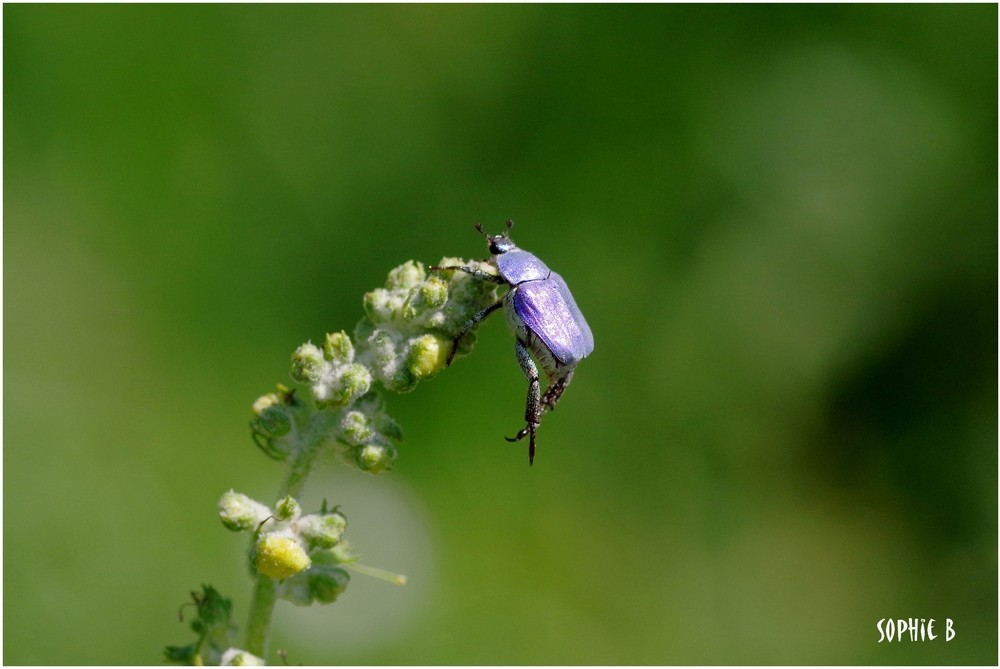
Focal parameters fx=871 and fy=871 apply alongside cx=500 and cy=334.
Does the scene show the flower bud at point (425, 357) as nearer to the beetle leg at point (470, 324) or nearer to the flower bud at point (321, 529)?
the beetle leg at point (470, 324)

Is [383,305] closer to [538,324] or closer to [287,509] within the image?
[538,324]

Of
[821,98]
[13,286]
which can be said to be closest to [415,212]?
[13,286]

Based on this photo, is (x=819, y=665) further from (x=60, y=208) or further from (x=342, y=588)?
(x=60, y=208)

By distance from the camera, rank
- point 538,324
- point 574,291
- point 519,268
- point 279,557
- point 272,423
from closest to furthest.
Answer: point 279,557 < point 272,423 < point 538,324 < point 519,268 < point 574,291

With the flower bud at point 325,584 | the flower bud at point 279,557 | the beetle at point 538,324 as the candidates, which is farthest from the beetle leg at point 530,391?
the flower bud at point 279,557

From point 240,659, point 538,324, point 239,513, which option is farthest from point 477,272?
point 240,659

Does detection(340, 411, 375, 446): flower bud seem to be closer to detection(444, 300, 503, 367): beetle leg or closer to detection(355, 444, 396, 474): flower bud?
detection(355, 444, 396, 474): flower bud
